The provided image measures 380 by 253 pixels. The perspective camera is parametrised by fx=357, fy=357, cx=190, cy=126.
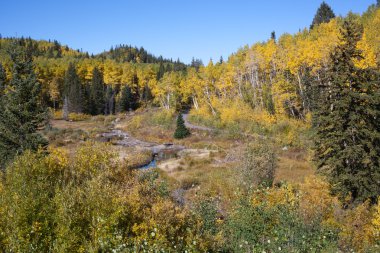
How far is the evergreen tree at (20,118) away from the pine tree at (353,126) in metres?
23.3

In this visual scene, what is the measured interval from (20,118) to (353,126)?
2635 cm

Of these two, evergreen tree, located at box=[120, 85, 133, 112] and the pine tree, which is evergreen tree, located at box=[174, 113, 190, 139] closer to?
evergreen tree, located at box=[120, 85, 133, 112]

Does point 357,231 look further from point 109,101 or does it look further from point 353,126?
point 109,101

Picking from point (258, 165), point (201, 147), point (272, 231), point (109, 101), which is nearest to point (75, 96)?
point (109, 101)

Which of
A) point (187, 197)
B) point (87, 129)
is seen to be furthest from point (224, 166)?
point (87, 129)

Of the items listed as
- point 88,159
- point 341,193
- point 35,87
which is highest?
point 35,87

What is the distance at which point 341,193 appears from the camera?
2375cm

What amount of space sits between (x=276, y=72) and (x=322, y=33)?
15.6m

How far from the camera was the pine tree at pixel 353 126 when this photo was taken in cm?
2297

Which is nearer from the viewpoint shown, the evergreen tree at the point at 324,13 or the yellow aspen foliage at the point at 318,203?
the yellow aspen foliage at the point at 318,203

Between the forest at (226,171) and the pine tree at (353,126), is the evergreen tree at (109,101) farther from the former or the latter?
the pine tree at (353,126)

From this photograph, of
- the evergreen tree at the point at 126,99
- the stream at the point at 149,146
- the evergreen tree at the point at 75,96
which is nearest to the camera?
the stream at the point at 149,146

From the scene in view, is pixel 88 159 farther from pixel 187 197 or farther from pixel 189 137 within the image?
pixel 189 137

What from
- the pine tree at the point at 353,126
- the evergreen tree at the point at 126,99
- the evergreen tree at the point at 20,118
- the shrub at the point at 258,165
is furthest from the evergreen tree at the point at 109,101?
the pine tree at the point at 353,126
